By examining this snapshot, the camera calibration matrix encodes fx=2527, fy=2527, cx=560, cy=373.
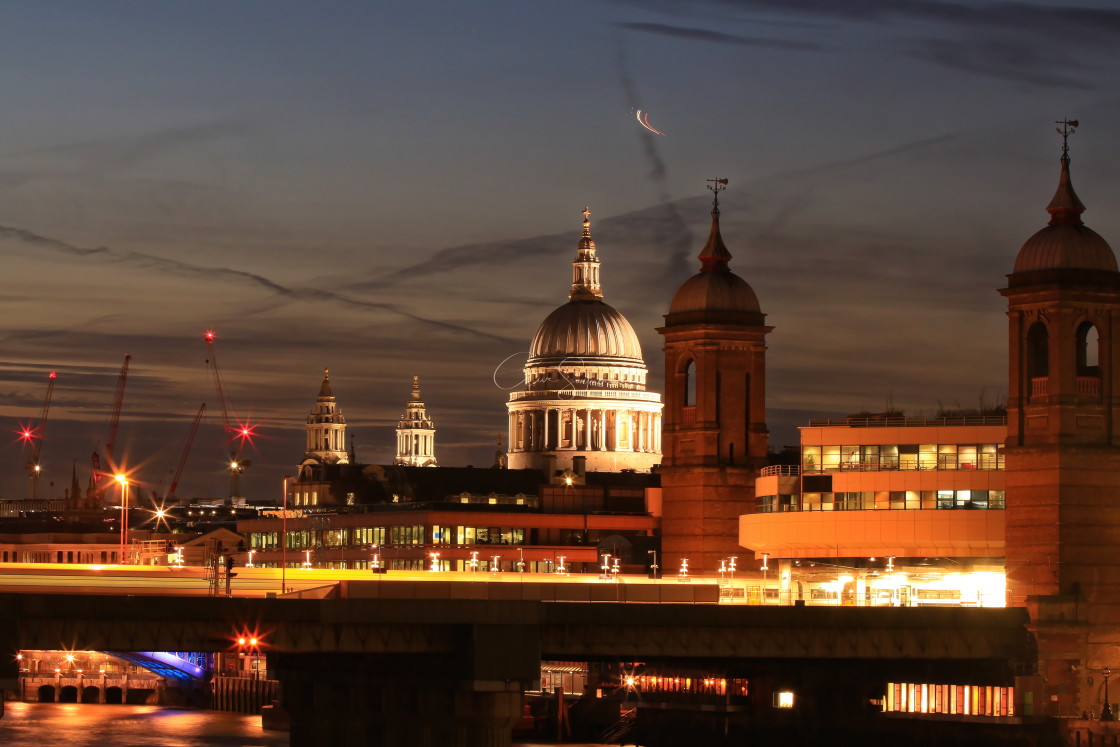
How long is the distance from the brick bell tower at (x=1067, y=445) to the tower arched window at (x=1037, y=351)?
0.06 m

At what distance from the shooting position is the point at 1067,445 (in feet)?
503

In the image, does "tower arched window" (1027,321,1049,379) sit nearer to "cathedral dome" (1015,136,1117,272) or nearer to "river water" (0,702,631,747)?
"cathedral dome" (1015,136,1117,272)

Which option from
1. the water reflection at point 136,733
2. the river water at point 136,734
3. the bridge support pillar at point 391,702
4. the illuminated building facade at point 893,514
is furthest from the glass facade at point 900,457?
the bridge support pillar at point 391,702


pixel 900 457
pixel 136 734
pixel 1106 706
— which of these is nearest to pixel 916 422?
pixel 900 457

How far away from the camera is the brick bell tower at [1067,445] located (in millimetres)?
151500

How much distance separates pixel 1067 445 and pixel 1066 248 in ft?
39.8

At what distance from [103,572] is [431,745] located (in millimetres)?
36926

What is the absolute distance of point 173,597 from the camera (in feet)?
413

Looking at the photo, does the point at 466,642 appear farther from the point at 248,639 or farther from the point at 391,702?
the point at 248,639

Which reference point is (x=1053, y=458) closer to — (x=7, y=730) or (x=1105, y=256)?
(x=1105, y=256)

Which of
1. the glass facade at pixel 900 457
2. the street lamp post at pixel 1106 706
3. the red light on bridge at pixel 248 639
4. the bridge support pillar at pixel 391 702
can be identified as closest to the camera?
the red light on bridge at pixel 248 639

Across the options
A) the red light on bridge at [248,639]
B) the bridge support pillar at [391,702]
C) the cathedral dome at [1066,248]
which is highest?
the cathedral dome at [1066,248]

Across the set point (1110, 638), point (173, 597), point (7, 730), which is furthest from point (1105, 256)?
point (7, 730)

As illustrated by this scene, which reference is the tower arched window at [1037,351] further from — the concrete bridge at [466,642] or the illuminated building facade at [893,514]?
the concrete bridge at [466,642]
